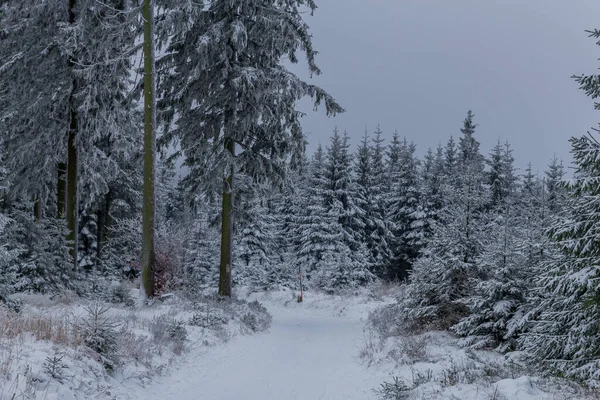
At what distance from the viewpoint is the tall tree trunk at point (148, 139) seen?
472 inches

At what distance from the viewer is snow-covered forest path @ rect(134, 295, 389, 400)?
606 centimetres

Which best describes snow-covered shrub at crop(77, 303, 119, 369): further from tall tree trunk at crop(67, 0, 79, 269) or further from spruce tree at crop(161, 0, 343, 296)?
tall tree trunk at crop(67, 0, 79, 269)

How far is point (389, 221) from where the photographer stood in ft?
113

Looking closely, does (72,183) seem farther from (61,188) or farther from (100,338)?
(100,338)

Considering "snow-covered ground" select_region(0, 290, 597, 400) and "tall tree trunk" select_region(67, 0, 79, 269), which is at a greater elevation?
"tall tree trunk" select_region(67, 0, 79, 269)

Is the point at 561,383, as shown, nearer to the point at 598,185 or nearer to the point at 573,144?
the point at 598,185

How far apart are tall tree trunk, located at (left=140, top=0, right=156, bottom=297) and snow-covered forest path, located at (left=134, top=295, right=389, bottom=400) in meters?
3.78

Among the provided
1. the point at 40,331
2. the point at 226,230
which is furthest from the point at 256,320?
the point at 40,331

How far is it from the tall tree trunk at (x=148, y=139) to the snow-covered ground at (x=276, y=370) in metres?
1.67

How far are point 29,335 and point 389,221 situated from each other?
31059 millimetres

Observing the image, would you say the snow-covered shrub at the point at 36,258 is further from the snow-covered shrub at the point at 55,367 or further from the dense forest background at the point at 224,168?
the snow-covered shrub at the point at 55,367

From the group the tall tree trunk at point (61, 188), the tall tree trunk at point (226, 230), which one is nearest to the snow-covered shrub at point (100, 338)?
the tall tree trunk at point (226, 230)

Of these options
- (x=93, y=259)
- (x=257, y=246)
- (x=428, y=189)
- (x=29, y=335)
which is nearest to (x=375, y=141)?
(x=428, y=189)

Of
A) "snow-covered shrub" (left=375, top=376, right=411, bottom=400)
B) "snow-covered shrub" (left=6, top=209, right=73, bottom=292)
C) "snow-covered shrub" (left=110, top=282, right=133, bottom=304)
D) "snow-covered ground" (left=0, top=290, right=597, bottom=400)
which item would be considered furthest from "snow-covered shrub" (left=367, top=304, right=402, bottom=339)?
"snow-covered shrub" (left=6, top=209, right=73, bottom=292)
